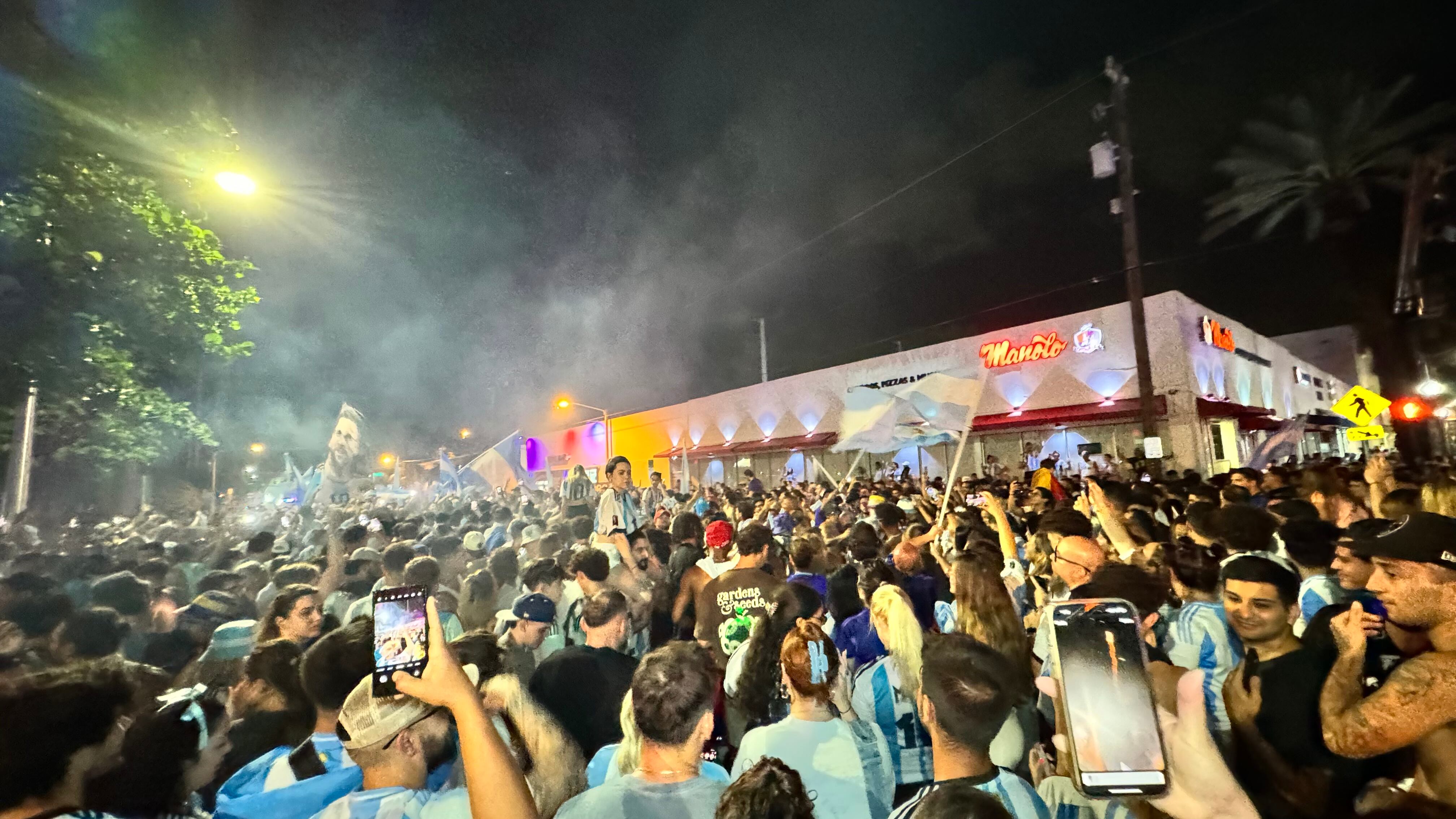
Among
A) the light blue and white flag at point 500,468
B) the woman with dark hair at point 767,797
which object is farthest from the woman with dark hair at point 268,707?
the light blue and white flag at point 500,468

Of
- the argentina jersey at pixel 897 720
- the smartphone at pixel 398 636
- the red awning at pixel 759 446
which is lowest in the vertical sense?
the argentina jersey at pixel 897 720

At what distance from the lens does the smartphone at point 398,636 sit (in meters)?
2.04

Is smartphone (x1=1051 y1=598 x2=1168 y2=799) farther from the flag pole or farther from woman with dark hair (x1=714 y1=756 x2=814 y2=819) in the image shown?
the flag pole

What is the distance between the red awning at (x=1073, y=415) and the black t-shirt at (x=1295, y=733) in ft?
67.8

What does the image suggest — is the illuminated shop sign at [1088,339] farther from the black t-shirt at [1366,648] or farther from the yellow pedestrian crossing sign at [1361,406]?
the black t-shirt at [1366,648]

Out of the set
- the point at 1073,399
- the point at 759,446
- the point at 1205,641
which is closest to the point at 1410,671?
the point at 1205,641

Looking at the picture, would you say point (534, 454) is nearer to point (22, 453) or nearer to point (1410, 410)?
point (22, 453)

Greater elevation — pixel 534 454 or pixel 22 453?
pixel 534 454

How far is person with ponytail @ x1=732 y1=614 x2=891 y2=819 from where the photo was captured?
2520 mm

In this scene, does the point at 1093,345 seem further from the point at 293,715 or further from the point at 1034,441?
the point at 293,715

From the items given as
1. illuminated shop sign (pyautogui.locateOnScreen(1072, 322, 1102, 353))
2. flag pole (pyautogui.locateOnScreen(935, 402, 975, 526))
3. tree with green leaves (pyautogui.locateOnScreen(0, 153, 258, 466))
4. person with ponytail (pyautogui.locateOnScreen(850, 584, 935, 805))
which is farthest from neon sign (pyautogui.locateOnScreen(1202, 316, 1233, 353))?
tree with green leaves (pyautogui.locateOnScreen(0, 153, 258, 466))

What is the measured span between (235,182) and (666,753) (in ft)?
31.5

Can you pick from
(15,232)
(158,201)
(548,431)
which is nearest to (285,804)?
(15,232)

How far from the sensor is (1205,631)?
11.5ft
